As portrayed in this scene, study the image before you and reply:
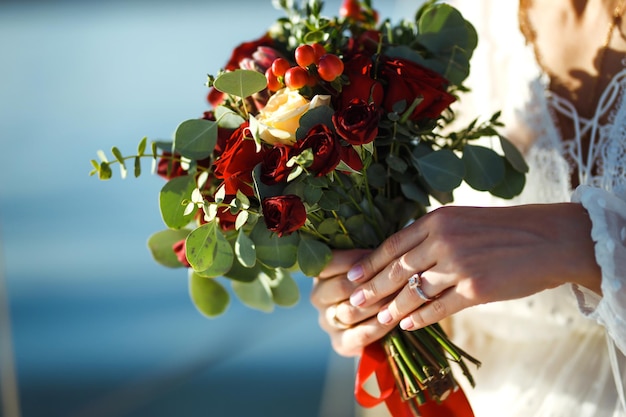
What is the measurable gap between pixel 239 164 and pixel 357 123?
0.14 m

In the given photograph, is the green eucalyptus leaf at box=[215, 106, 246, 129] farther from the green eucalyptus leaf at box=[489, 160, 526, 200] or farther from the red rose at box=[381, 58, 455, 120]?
the green eucalyptus leaf at box=[489, 160, 526, 200]

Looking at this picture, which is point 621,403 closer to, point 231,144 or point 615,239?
point 615,239

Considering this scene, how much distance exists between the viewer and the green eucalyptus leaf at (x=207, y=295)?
943 mm

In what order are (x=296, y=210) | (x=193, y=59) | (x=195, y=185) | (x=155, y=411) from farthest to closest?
1. (x=193, y=59)
2. (x=155, y=411)
3. (x=195, y=185)
4. (x=296, y=210)

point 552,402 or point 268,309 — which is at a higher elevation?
point 268,309

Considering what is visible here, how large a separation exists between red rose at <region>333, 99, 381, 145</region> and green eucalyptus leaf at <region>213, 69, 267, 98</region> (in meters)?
0.11

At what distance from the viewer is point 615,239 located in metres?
0.73

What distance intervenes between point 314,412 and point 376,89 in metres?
2.14

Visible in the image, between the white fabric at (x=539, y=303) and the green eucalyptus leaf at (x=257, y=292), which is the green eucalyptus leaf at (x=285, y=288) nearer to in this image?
the green eucalyptus leaf at (x=257, y=292)

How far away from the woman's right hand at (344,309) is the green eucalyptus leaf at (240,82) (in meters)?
0.25

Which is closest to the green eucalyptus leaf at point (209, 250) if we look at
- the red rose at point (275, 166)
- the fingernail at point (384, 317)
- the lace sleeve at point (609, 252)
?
A: the red rose at point (275, 166)

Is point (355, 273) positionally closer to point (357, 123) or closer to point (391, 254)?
point (391, 254)

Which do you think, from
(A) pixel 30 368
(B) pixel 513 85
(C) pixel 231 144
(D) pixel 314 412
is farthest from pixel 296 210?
(A) pixel 30 368

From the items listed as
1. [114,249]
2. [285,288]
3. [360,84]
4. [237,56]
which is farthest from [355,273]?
[114,249]
